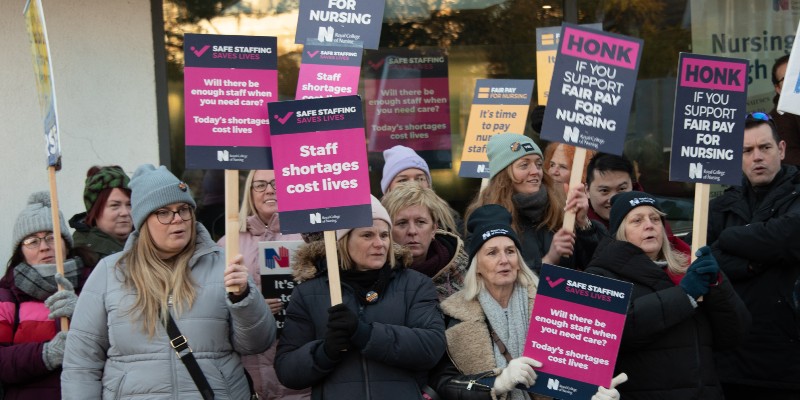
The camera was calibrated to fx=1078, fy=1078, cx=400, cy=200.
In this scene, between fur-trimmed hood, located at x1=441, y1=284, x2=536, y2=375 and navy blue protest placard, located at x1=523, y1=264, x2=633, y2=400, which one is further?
fur-trimmed hood, located at x1=441, y1=284, x2=536, y2=375

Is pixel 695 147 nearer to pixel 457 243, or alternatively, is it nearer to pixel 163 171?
pixel 457 243

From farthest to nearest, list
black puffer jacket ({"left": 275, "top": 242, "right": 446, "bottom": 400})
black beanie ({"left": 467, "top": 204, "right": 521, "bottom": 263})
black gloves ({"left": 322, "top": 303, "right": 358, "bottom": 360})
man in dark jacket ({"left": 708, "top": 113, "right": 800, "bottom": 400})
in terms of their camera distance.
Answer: man in dark jacket ({"left": 708, "top": 113, "right": 800, "bottom": 400})
black beanie ({"left": 467, "top": 204, "right": 521, "bottom": 263})
black puffer jacket ({"left": 275, "top": 242, "right": 446, "bottom": 400})
black gloves ({"left": 322, "top": 303, "right": 358, "bottom": 360})

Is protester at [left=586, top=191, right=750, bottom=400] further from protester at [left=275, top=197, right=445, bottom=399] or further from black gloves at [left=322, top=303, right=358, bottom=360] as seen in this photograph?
black gloves at [left=322, top=303, right=358, bottom=360]

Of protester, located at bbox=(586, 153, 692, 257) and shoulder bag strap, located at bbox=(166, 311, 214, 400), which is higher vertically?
protester, located at bbox=(586, 153, 692, 257)

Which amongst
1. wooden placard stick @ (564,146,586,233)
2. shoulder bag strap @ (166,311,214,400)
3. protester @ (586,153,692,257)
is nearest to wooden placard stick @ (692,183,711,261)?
wooden placard stick @ (564,146,586,233)

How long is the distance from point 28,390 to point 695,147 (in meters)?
3.48

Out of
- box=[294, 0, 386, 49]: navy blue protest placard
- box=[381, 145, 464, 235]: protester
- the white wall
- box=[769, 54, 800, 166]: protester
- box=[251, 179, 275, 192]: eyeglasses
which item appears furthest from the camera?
the white wall

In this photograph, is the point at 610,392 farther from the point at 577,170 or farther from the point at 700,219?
the point at 577,170

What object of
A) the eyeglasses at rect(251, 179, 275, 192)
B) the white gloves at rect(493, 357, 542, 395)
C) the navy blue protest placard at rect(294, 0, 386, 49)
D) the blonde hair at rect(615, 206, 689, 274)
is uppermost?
the navy blue protest placard at rect(294, 0, 386, 49)

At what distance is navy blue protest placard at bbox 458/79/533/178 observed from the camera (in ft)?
23.2

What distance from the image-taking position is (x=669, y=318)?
4.80m

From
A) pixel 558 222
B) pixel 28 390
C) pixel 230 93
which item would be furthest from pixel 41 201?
pixel 558 222

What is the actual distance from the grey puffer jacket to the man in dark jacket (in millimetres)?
2558

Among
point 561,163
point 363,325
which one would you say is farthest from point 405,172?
point 363,325
